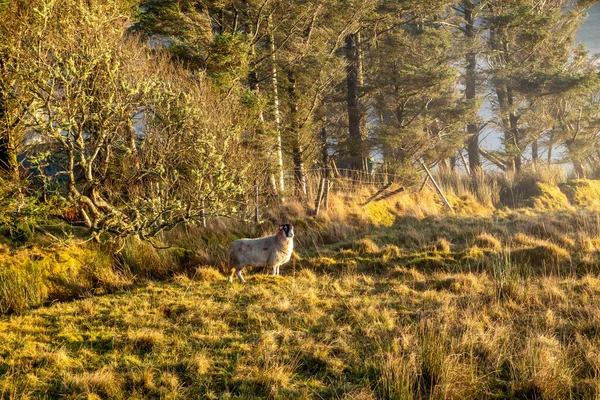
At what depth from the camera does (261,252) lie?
25.1 feet

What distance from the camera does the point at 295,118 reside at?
48.4 ft

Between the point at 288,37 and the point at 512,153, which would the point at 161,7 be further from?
the point at 512,153

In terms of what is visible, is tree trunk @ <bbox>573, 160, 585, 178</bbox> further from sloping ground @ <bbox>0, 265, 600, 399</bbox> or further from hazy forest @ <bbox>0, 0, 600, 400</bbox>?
sloping ground @ <bbox>0, 265, 600, 399</bbox>

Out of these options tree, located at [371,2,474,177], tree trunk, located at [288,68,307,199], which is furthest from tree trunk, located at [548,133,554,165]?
tree trunk, located at [288,68,307,199]

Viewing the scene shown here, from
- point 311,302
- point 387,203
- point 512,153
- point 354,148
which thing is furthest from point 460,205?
point 311,302

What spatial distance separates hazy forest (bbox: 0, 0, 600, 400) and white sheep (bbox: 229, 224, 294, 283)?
0.40 m

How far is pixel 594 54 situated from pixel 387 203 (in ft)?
68.3

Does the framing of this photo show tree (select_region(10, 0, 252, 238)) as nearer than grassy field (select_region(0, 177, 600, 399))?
No

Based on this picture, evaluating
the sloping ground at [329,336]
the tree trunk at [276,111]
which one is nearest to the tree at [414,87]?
the tree trunk at [276,111]

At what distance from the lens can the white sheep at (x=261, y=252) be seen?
7.54m

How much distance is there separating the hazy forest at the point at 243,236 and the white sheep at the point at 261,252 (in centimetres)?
40

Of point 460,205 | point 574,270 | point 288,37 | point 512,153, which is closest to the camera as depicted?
point 574,270

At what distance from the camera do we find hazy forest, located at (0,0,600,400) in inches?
161

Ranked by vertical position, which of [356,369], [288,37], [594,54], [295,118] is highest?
[594,54]
